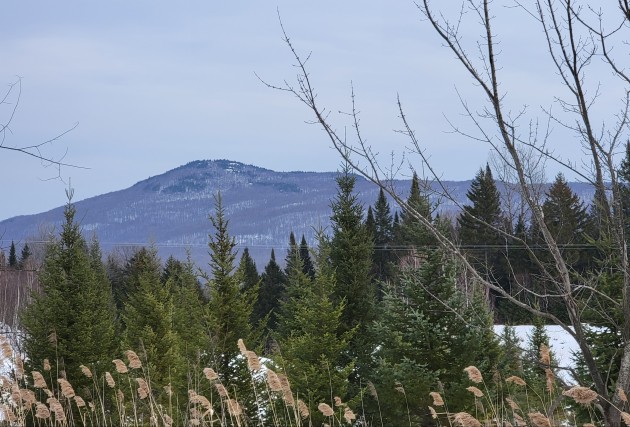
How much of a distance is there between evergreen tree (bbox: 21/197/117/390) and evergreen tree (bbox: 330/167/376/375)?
6.24 metres

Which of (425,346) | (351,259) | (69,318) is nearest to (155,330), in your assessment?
(69,318)

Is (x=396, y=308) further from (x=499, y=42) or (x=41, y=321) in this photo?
(x=499, y=42)

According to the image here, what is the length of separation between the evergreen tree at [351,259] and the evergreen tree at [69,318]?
624 centimetres

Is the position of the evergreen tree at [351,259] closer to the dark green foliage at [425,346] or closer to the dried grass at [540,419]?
the dark green foliage at [425,346]

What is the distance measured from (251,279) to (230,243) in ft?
112

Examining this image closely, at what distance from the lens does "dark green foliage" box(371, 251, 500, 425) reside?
16016 mm

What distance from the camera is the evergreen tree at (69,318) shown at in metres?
19.8

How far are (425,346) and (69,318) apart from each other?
9.26 m

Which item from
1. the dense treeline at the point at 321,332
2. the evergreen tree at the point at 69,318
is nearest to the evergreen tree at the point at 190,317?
the dense treeline at the point at 321,332

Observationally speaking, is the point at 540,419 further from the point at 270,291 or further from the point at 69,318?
the point at 270,291

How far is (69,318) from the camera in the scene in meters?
20.2

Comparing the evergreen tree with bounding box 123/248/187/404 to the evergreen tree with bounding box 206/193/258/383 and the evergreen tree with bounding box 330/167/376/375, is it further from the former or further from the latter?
the evergreen tree with bounding box 330/167/376/375

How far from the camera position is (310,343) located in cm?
1750

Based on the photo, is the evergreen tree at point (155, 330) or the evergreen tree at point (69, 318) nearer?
the evergreen tree at point (69, 318)
